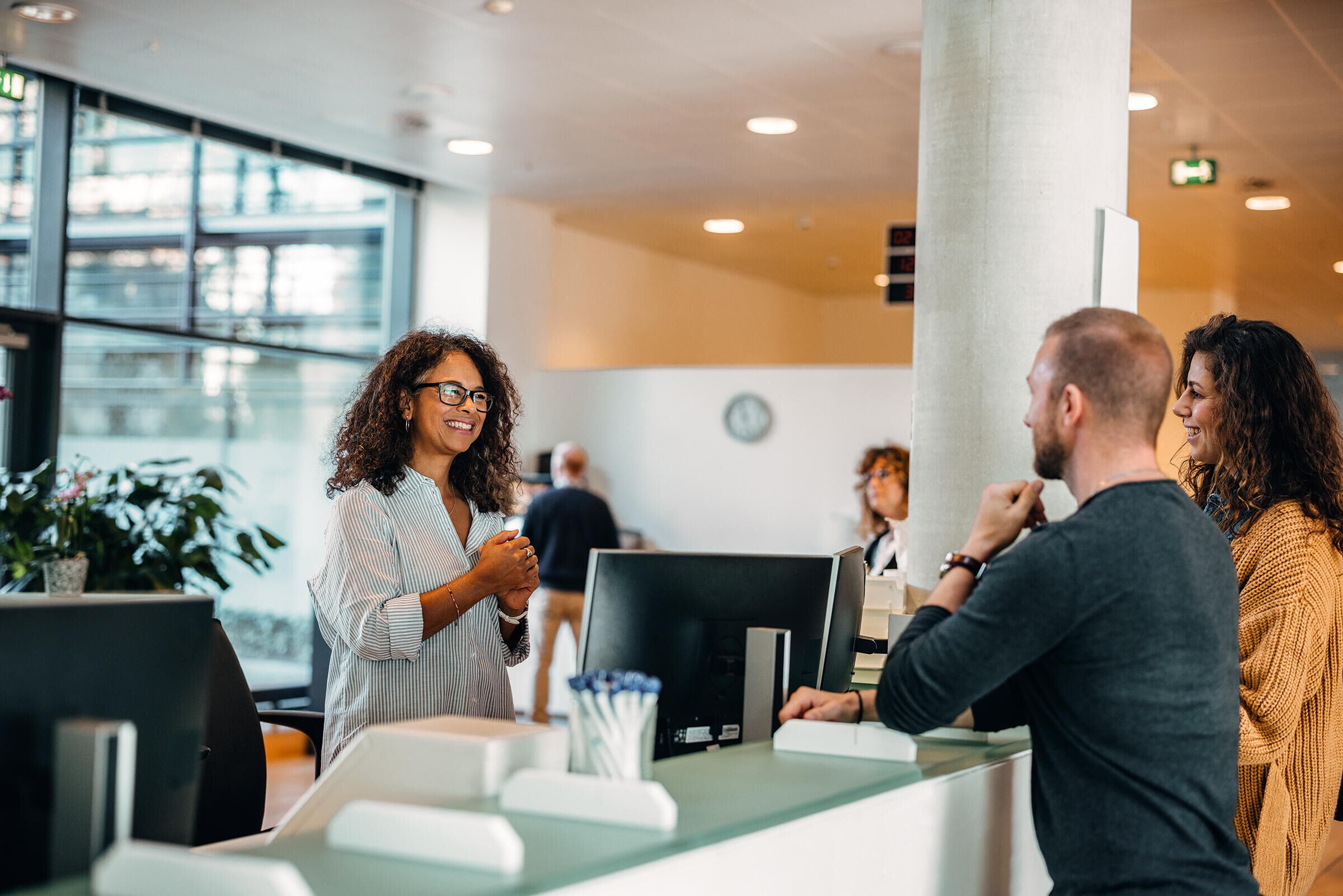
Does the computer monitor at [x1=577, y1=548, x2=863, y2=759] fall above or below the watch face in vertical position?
below

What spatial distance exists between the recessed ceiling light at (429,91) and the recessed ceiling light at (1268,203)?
449 centimetres

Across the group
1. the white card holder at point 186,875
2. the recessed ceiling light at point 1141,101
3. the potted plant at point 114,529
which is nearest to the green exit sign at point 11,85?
the potted plant at point 114,529

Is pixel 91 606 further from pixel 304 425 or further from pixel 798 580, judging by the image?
pixel 304 425

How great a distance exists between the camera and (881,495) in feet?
18.9

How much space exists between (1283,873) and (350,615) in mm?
1767

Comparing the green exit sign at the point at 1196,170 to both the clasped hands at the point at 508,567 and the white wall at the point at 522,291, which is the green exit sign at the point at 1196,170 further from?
the clasped hands at the point at 508,567

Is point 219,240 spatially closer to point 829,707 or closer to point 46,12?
point 46,12

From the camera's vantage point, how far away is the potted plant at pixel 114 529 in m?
5.49

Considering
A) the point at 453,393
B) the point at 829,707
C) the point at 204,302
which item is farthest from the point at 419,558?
the point at 204,302

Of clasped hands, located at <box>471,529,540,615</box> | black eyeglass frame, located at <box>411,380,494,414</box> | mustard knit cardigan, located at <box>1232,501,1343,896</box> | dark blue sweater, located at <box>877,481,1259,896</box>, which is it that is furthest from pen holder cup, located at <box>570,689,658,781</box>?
black eyeglass frame, located at <box>411,380,494,414</box>

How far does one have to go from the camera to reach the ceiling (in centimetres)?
490

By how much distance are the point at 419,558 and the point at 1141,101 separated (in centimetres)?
430

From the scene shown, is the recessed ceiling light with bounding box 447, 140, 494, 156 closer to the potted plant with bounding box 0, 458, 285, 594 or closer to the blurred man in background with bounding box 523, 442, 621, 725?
the blurred man in background with bounding box 523, 442, 621, 725

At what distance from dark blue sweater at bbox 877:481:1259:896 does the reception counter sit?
213mm
